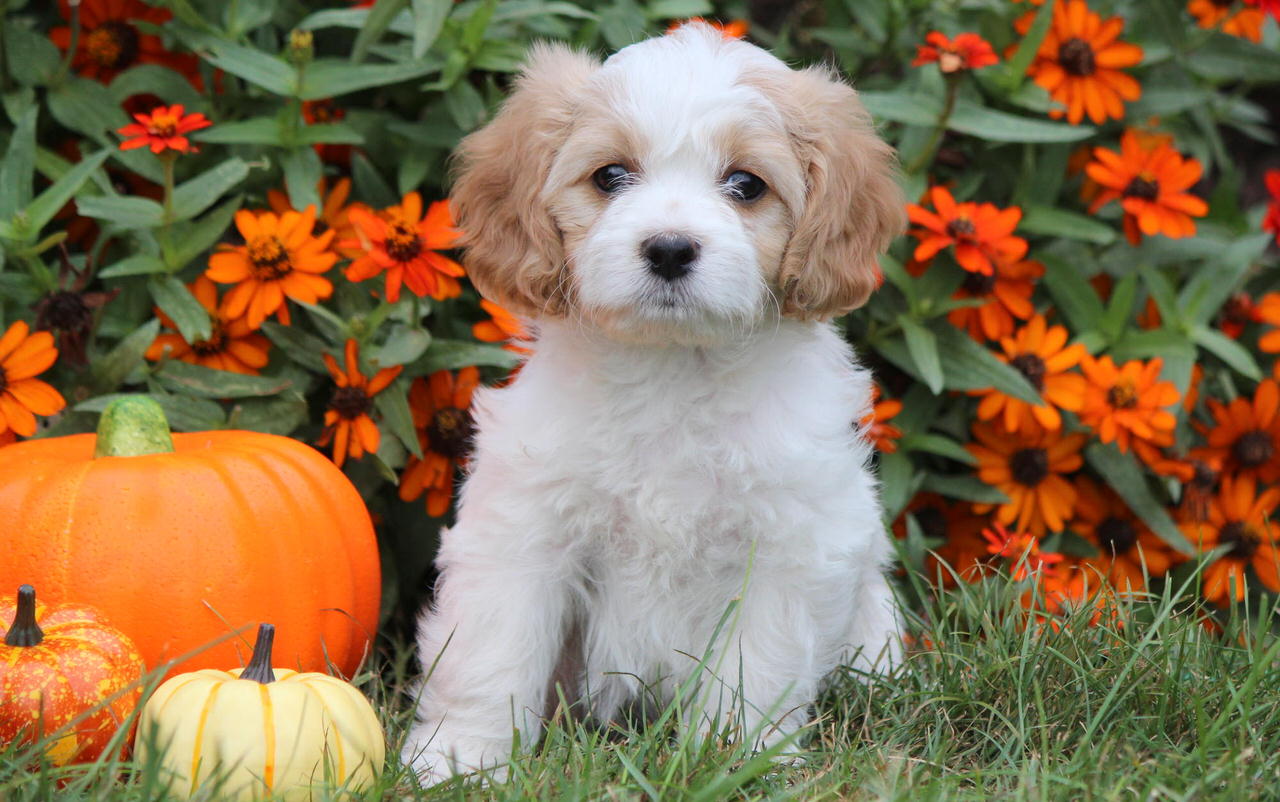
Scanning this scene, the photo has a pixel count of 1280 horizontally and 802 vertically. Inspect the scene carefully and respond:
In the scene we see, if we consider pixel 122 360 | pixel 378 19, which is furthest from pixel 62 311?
pixel 378 19

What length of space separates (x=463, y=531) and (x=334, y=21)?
150cm

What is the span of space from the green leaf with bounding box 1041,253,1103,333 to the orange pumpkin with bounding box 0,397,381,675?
2192mm

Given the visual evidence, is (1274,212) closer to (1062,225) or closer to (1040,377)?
(1062,225)

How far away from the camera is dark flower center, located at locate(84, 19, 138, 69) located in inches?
142

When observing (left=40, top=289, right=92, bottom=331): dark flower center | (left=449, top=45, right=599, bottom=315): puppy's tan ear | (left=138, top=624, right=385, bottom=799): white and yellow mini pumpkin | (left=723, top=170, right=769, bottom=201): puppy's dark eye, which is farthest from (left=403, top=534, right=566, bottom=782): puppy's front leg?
(left=40, top=289, right=92, bottom=331): dark flower center

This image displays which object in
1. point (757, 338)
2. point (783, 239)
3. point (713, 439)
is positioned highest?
point (783, 239)

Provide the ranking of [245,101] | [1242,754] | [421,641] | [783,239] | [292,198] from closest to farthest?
[1242,754]
[783,239]
[421,641]
[292,198]
[245,101]

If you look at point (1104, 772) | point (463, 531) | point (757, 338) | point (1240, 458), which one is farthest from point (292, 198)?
point (1240, 458)

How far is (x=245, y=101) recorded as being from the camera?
3.59m

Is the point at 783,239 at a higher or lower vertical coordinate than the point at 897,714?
higher

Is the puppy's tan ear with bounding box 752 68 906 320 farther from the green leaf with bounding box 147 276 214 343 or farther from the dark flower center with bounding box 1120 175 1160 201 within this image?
the green leaf with bounding box 147 276 214 343

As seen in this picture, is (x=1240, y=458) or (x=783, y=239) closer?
(x=783, y=239)

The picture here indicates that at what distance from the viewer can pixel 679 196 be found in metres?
2.46

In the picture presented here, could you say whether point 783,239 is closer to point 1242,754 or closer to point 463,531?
point 463,531
